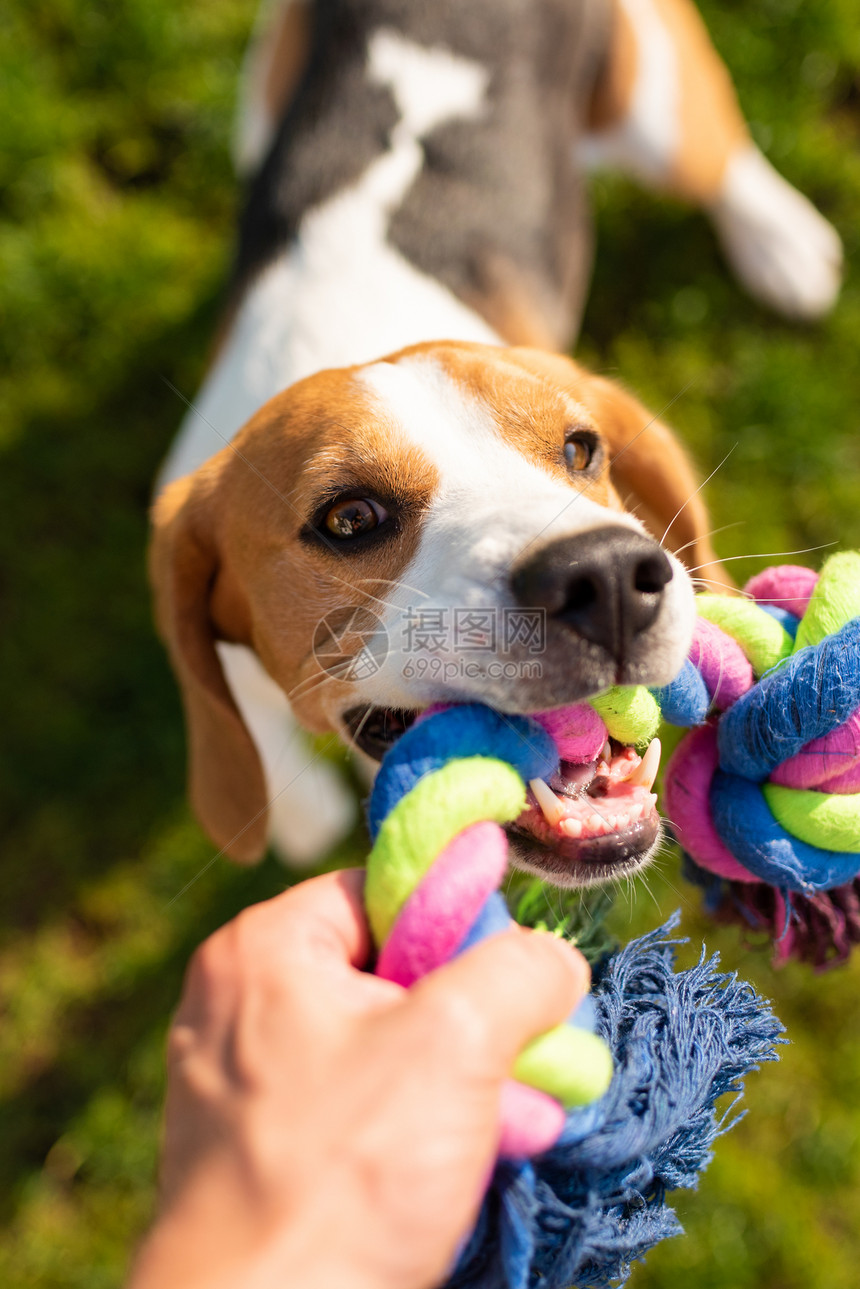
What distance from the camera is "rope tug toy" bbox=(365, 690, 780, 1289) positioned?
1091 millimetres

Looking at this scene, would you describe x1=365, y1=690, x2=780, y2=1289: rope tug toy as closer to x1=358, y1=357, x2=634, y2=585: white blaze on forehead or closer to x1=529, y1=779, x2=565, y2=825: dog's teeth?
x1=529, y1=779, x2=565, y2=825: dog's teeth

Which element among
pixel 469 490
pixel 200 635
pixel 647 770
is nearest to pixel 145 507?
pixel 200 635

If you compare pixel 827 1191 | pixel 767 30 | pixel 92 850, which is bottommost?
pixel 827 1191

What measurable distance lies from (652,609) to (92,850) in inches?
114

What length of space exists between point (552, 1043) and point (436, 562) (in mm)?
900

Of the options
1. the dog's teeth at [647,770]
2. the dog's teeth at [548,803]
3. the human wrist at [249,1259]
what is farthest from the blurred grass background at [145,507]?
the human wrist at [249,1259]

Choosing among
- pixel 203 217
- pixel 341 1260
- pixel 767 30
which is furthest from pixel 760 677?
pixel 767 30

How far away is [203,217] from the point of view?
452 centimetres

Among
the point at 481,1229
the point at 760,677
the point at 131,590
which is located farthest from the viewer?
the point at 131,590

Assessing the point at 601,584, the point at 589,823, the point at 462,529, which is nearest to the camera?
the point at 601,584

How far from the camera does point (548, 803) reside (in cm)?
151

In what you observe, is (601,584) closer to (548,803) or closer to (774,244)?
(548,803)

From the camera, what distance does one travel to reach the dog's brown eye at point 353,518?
6.38 feet

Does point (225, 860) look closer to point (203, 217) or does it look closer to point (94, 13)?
point (203, 217)
